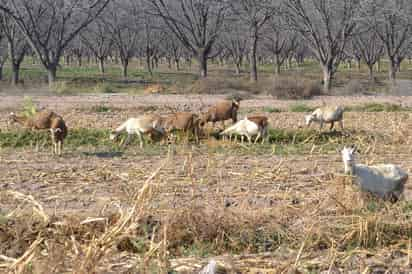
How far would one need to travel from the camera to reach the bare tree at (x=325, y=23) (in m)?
35.2

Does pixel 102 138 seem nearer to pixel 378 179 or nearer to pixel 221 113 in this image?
pixel 221 113

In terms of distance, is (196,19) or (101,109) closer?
(101,109)

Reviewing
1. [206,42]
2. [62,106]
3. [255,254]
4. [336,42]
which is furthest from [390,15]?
[255,254]

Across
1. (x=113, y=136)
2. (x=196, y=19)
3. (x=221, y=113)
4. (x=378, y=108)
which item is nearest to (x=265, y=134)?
(x=221, y=113)

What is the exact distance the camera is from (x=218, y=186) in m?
10.1

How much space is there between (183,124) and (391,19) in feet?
96.2

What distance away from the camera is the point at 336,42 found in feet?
120

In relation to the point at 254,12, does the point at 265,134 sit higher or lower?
lower

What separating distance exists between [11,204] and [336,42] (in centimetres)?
3036

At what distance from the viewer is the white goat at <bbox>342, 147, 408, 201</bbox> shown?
345 inches

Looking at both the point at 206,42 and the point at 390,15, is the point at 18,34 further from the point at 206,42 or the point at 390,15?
the point at 390,15

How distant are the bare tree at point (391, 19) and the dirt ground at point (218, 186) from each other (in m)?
19.3

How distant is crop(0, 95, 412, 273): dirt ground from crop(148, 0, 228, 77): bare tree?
25.2 metres

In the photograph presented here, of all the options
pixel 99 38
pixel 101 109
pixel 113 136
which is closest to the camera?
pixel 113 136
